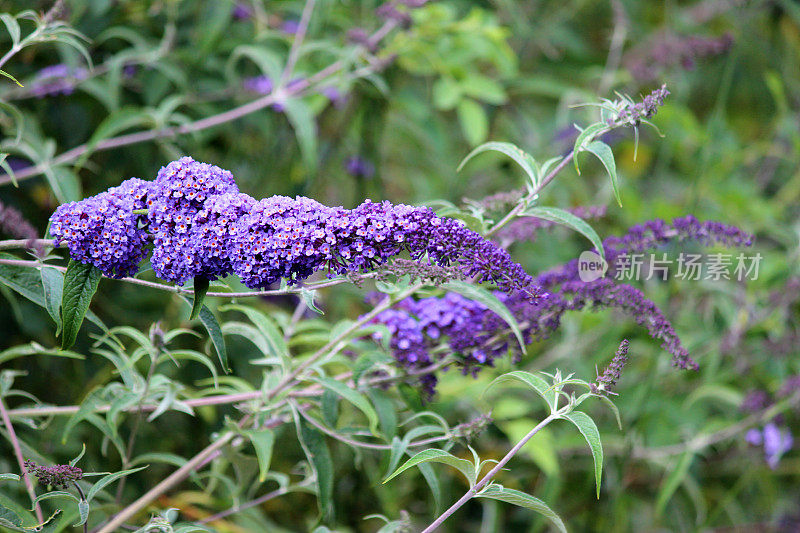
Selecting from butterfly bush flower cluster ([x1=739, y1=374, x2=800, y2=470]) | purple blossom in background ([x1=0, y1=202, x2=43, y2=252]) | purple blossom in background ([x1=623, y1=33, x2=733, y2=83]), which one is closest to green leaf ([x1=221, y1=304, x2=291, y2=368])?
purple blossom in background ([x1=0, y1=202, x2=43, y2=252])

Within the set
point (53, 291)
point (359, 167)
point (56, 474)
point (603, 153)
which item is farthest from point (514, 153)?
point (359, 167)

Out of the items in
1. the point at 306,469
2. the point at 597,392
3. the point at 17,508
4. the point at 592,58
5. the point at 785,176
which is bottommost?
the point at 17,508

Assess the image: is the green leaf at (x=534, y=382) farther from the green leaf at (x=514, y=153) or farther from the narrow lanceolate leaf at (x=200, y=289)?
the narrow lanceolate leaf at (x=200, y=289)

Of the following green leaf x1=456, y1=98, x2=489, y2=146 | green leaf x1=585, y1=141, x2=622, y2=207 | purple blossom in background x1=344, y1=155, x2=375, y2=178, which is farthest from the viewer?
purple blossom in background x1=344, y1=155, x2=375, y2=178

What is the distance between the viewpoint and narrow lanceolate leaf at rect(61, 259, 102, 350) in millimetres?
1259

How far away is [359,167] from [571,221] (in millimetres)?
1766

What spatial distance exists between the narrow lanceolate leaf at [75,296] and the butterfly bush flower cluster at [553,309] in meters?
0.71

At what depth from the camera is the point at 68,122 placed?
253 cm

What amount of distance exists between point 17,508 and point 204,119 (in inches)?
63.6

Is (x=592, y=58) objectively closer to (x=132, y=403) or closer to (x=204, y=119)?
(x=204, y=119)

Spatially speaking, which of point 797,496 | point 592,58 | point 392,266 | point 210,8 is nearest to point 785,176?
point 592,58

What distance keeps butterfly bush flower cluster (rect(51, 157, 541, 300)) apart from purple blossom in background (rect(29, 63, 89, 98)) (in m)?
1.29

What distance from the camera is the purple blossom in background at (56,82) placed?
7.66 ft

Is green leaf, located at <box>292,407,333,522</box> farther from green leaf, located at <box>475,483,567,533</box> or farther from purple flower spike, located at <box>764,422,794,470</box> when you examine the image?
purple flower spike, located at <box>764,422,794,470</box>
